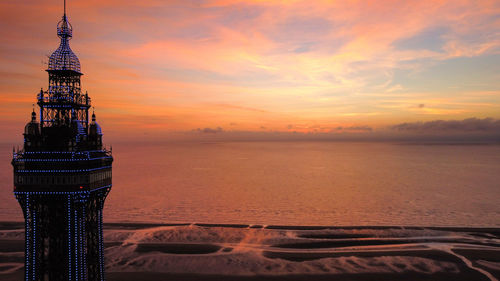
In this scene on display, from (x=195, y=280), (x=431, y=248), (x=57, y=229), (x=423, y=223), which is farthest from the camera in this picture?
(x=423, y=223)

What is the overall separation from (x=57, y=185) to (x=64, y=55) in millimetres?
16742

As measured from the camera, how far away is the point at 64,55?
40.3m

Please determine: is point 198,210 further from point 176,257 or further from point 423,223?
point 423,223

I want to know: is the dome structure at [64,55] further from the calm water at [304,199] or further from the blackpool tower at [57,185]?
the calm water at [304,199]

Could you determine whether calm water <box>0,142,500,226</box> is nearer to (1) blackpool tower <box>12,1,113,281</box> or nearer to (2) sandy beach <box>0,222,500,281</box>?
(2) sandy beach <box>0,222,500,281</box>

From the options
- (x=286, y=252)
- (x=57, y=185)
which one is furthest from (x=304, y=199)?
(x=57, y=185)

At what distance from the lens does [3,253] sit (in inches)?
2311

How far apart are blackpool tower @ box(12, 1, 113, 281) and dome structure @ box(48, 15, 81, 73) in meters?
0.13

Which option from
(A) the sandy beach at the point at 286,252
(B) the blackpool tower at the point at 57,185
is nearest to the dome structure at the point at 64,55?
(B) the blackpool tower at the point at 57,185

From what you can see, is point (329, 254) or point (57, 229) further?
point (329, 254)

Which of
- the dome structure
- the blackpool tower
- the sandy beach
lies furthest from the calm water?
the dome structure

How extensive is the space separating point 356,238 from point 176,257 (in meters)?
38.7

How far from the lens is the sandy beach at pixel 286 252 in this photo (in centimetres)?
5269

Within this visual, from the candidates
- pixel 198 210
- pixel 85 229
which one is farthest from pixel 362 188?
pixel 85 229
